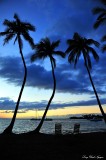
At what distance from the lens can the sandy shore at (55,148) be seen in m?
26.2

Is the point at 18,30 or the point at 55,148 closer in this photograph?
the point at 55,148

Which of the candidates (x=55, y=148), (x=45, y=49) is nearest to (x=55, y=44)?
(x=45, y=49)

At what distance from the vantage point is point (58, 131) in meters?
40.6

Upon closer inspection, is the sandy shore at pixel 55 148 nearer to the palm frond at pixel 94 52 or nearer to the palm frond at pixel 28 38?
the palm frond at pixel 28 38

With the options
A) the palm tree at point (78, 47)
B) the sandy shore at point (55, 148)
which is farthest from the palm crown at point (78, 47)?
the sandy shore at point (55, 148)

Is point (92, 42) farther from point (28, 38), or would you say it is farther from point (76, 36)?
point (28, 38)

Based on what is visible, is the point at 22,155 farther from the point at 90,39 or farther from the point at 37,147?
the point at 90,39

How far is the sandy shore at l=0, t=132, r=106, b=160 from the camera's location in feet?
85.9

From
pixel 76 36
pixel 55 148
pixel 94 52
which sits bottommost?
pixel 55 148

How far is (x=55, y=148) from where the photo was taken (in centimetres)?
2933

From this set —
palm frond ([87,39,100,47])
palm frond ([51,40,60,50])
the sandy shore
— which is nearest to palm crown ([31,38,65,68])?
palm frond ([51,40,60,50])

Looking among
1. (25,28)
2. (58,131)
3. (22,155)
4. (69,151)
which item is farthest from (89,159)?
(25,28)

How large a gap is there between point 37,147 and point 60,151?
7.96 ft

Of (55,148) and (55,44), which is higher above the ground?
(55,44)
